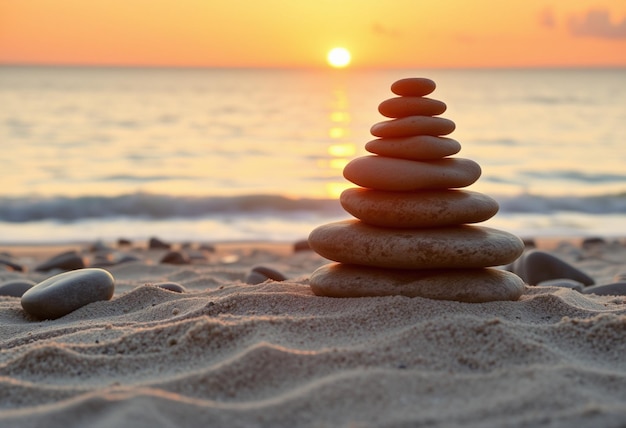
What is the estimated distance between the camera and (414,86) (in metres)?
3.77

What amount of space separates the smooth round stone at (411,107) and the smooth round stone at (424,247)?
2.10ft

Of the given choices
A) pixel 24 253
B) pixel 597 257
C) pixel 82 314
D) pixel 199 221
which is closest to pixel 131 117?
pixel 199 221

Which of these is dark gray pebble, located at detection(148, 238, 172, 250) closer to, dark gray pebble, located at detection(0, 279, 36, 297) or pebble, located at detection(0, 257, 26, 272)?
pebble, located at detection(0, 257, 26, 272)

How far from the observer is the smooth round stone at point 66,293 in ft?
12.5

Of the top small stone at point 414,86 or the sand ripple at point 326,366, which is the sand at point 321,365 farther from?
the top small stone at point 414,86

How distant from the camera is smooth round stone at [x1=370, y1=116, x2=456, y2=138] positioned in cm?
371

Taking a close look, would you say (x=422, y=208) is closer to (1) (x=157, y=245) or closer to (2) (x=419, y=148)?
(2) (x=419, y=148)

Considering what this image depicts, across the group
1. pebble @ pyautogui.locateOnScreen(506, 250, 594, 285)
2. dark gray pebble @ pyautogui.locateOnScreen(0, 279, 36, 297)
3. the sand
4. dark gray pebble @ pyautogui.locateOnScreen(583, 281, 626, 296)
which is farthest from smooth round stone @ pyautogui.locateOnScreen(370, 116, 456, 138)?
dark gray pebble @ pyautogui.locateOnScreen(0, 279, 36, 297)

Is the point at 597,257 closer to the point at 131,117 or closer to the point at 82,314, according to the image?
the point at 82,314

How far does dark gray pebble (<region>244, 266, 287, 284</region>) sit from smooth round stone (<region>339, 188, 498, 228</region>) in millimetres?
1661

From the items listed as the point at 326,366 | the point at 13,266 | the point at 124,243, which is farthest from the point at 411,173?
the point at 124,243

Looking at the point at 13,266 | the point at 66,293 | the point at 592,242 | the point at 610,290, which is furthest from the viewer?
the point at 592,242

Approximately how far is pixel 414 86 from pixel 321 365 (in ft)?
5.97

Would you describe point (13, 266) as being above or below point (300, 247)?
below
